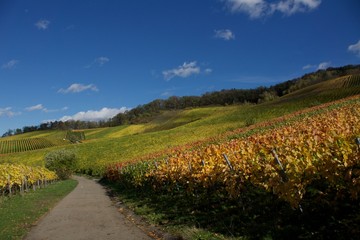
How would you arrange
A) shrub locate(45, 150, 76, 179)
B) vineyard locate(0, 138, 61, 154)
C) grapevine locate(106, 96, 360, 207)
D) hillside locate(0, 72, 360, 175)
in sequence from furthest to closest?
vineyard locate(0, 138, 61, 154), hillside locate(0, 72, 360, 175), shrub locate(45, 150, 76, 179), grapevine locate(106, 96, 360, 207)

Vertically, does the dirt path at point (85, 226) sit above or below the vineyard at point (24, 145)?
below

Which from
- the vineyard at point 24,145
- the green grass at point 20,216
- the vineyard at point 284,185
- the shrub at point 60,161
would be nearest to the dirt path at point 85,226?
the green grass at point 20,216

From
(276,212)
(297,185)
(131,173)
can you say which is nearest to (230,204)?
(276,212)

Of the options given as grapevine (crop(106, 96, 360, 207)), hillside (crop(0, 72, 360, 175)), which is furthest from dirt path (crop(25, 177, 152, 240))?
hillside (crop(0, 72, 360, 175))

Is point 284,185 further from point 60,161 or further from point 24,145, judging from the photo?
point 24,145

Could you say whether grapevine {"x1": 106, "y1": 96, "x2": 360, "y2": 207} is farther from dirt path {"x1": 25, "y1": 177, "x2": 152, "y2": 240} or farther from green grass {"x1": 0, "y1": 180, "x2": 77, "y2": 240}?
green grass {"x1": 0, "y1": 180, "x2": 77, "y2": 240}

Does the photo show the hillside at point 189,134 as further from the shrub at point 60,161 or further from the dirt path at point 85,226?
the dirt path at point 85,226

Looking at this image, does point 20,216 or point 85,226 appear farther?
point 20,216

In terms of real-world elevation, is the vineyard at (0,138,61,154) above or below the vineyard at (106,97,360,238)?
above

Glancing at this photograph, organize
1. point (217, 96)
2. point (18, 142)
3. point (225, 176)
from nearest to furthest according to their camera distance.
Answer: point (225, 176) → point (18, 142) → point (217, 96)

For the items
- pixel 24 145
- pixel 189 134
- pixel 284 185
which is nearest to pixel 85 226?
pixel 284 185

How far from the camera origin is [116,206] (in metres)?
18.5

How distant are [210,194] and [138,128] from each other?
111383 millimetres

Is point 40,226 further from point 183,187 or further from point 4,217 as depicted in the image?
point 183,187
